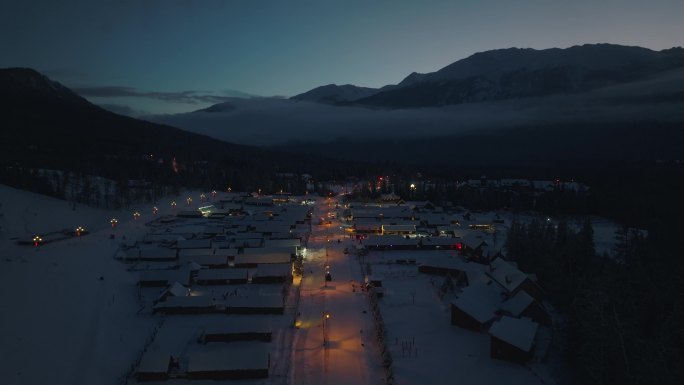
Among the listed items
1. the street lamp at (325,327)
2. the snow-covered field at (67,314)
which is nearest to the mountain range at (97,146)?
the snow-covered field at (67,314)

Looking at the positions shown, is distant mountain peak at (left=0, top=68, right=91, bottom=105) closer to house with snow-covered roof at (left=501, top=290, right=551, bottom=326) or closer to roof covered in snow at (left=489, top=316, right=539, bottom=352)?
house with snow-covered roof at (left=501, top=290, right=551, bottom=326)

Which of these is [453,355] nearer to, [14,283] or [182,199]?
[14,283]

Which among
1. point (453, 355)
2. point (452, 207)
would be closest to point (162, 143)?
point (452, 207)

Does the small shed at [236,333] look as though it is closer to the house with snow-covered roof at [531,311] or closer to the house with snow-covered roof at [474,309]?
the house with snow-covered roof at [474,309]

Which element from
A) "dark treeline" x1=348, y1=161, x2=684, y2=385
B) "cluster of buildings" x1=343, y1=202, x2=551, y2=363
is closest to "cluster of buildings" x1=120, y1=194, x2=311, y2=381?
"cluster of buildings" x1=343, y1=202, x2=551, y2=363

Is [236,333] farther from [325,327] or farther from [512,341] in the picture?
[512,341]

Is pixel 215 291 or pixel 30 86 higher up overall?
pixel 30 86

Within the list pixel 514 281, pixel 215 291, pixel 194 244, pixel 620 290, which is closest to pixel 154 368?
pixel 215 291
